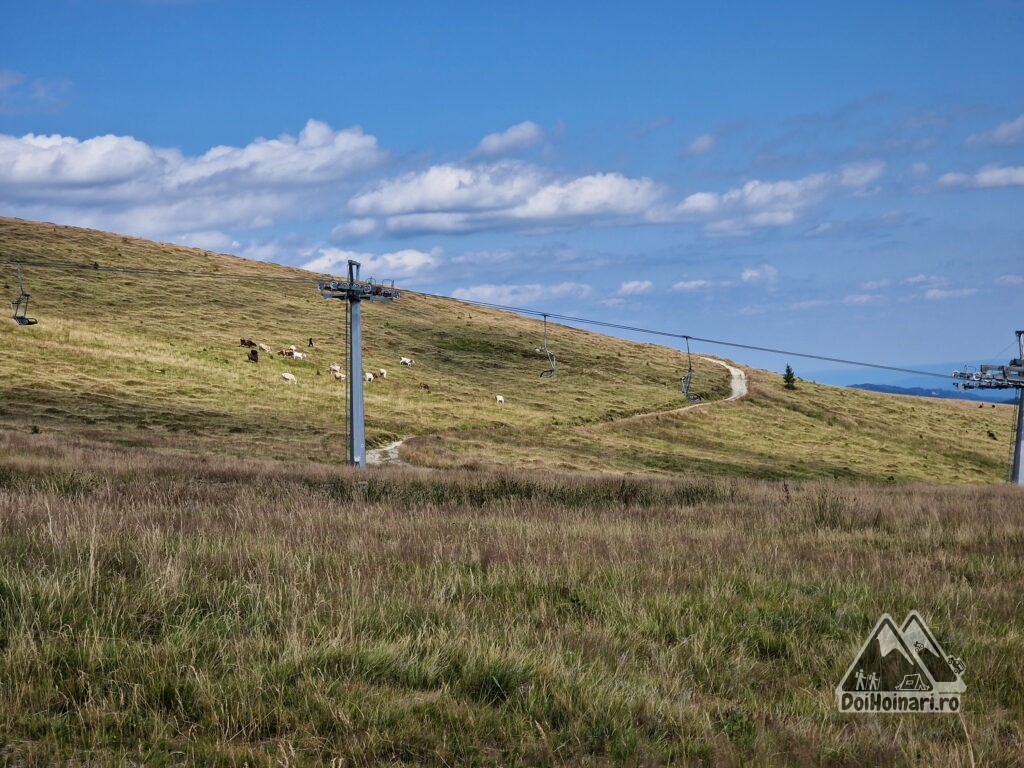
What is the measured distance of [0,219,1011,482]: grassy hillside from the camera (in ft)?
174

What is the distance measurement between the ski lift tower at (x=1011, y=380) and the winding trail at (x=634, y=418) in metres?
25.2

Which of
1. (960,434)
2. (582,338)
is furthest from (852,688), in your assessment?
(582,338)

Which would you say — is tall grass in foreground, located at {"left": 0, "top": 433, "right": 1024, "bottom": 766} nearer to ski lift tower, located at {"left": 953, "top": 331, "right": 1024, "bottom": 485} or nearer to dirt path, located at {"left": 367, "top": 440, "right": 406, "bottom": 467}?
dirt path, located at {"left": 367, "top": 440, "right": 406, "bottom": 467}

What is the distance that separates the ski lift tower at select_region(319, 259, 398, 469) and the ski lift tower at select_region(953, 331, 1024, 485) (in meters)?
43.2

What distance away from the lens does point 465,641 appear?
18.8 ft

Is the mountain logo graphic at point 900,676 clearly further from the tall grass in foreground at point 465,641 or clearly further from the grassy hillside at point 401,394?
the grassy hillside at point 401,394

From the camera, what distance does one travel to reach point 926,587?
8047 millimetres

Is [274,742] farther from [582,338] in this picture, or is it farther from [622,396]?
[582,338]

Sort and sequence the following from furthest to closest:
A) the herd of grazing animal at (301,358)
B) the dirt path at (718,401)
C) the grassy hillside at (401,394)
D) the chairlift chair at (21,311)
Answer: the herd of grazing animal at (301,358), the dirt path at (718,401), the chairlift chair at (21,311), the grassy hillside at (401,394)

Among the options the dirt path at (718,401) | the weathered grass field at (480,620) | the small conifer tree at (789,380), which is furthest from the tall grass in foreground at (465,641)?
the small conifer tree at (789,380)

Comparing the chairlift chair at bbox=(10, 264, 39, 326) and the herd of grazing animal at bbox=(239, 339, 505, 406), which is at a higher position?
the chairlift chair at bbox=(10, 264, 39, 326)

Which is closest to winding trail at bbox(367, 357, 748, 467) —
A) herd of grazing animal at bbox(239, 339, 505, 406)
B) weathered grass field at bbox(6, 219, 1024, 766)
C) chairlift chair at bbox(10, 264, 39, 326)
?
herd of grazing animal at bbox(239, 339, 505, 406)

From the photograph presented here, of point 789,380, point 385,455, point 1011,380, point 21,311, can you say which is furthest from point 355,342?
point 789,380

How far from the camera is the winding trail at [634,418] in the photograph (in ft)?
144
